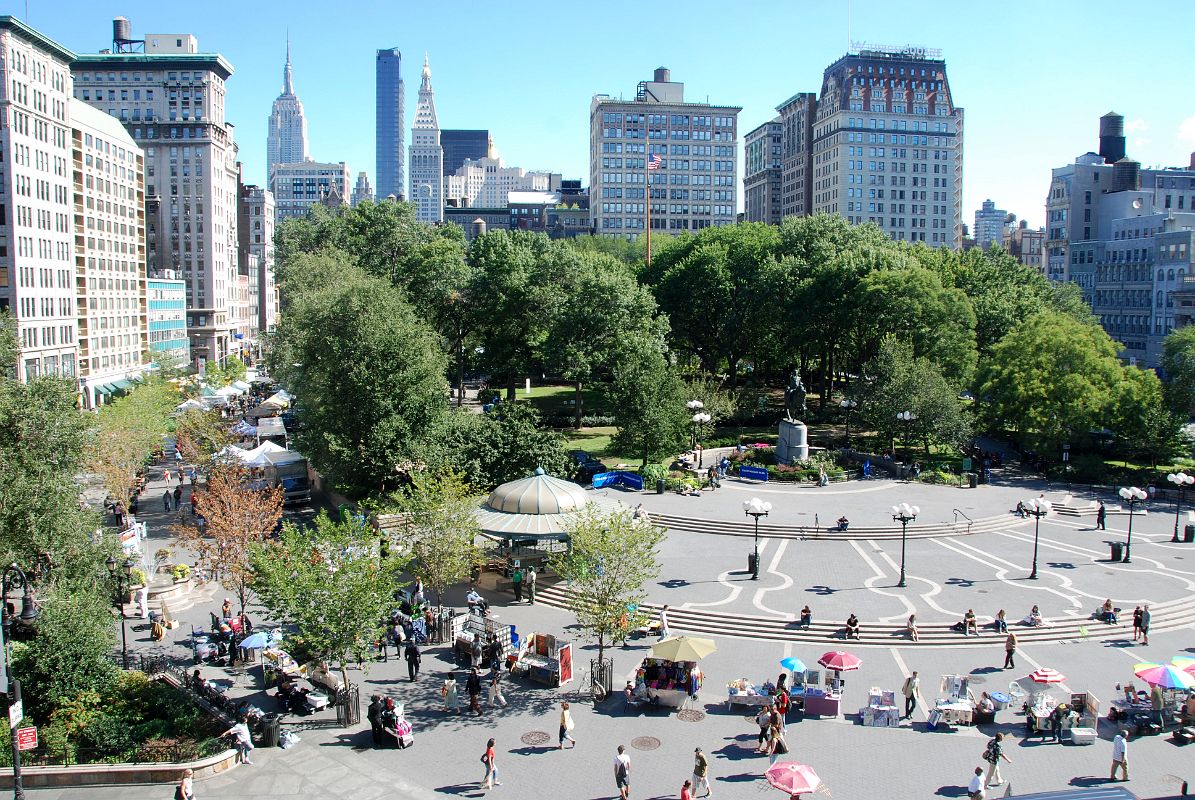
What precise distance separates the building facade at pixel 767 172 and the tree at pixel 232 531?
158106 millimetres

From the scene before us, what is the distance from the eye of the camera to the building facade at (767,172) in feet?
602

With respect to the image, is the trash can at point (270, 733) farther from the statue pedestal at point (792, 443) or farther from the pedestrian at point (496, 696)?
the statue pedestal at point (792, 443)

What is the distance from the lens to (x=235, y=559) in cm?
3061

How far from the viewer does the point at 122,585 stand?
97.2 ft

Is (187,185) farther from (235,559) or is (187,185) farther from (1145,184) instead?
(1145,184)

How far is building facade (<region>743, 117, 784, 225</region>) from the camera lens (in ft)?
602

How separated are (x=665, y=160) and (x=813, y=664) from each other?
A: 141 metres

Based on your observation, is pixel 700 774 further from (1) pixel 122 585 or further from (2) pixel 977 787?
(1) pixel 122 585

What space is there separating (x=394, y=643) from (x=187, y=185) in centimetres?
10287

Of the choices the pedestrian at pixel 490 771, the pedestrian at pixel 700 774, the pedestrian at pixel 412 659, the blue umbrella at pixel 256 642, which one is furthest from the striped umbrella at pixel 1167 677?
the blue umbrella at pixel 256 642

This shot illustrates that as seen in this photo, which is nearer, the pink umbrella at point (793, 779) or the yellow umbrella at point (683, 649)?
the pink umbrella at point (793, 779)

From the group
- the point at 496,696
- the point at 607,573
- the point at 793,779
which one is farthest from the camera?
the point at 607,573

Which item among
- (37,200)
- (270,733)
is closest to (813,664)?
(270,733)

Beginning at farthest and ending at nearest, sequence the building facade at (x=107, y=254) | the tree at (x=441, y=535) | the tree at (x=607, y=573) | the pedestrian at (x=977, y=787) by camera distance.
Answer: the building facade at (x=107, y=254) < the tree at (x=441, y=535) < the tree at (x=607, y=573) < the pedestrian at (x=977, y=787)
